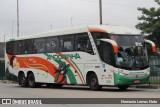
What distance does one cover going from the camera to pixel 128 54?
23172mm

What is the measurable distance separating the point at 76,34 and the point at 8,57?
9.51 meters

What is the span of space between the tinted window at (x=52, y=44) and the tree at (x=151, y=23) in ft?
42.9

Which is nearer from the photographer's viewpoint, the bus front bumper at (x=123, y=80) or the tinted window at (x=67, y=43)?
the bus front bumper at (x=123, y=80)

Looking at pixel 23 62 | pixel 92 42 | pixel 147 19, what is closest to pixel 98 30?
pixel 92 42

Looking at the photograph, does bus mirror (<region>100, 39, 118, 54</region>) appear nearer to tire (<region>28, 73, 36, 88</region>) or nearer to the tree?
tire (<region>28, 73, 36, 88</region>)

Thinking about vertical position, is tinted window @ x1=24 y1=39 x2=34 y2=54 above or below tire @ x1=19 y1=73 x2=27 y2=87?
above

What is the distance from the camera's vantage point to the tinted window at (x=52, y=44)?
A: 27141 mm

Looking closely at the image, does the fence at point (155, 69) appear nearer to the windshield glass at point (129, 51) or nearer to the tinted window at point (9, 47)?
the windshield glass at point (129, 51)

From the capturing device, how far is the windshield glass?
23.0 metres

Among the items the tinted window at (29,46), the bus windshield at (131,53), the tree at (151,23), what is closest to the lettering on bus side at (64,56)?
the tinted window at (29,46)

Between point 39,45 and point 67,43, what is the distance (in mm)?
3538

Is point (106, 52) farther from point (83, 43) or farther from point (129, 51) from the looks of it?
point (83, 43)

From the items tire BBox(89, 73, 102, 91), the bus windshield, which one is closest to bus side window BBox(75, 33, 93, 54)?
tire BBox(89, 73, 102, 91)

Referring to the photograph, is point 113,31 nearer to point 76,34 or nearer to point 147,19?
point 76,34
